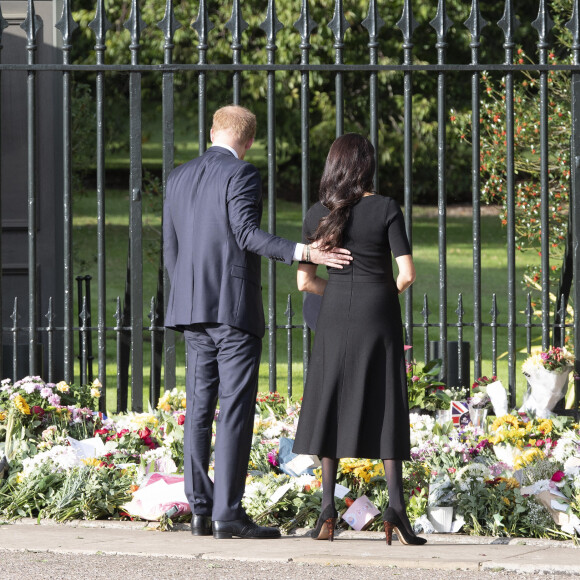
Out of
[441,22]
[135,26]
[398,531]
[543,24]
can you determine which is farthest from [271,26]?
[398,531]

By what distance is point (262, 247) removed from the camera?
4547 mm

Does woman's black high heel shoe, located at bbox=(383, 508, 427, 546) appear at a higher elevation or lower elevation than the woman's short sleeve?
lower

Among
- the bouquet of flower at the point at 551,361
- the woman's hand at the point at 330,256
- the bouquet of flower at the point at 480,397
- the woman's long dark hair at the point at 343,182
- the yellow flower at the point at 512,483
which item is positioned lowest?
the yellow flower at the point at 512,483

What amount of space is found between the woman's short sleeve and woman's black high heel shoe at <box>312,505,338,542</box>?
1087 mm

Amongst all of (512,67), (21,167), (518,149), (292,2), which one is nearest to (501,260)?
(292,2)

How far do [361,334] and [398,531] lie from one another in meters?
0.82

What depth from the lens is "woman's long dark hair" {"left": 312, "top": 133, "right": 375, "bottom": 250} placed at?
451cm

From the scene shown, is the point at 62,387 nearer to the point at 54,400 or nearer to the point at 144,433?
the point at 54,400

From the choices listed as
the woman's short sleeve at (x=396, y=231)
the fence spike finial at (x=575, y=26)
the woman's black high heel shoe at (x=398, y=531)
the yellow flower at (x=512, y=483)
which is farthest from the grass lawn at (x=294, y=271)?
the woman's short sleeve at (x=396, y=231)

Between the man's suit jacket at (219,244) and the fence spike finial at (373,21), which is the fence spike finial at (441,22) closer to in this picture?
the fence spike finial at (373,21)

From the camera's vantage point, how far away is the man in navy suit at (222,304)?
4.64 metres

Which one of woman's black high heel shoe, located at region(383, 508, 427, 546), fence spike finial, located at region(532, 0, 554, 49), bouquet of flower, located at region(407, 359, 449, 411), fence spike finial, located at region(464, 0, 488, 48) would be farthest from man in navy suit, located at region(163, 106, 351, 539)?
fence spike finial, located at region(532, 0, 554, 49)

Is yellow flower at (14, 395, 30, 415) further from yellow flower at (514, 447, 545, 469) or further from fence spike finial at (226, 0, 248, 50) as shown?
yellow flower at (514, 447, 545, 469)

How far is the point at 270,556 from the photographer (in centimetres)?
432
